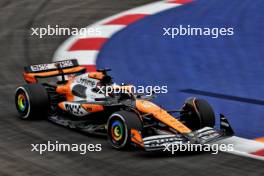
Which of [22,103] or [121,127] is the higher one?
[22,103]

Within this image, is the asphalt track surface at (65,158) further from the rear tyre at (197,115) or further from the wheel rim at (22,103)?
the rear tyre at (197,115)

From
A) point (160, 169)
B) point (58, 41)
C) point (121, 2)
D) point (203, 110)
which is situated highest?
point (121, 2)

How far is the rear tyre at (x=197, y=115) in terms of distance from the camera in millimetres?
10172

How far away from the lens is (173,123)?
9.80m

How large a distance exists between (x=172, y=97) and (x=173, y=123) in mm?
2674

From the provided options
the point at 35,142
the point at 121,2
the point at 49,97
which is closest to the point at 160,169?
the point at 35,142

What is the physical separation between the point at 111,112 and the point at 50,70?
2.22 m

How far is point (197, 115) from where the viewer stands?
10180 millimetres

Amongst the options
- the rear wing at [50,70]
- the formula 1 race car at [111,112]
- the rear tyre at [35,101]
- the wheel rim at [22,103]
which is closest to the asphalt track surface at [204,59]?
the formula 1 race car at [111,112]

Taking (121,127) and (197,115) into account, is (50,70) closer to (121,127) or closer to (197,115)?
(121,127)

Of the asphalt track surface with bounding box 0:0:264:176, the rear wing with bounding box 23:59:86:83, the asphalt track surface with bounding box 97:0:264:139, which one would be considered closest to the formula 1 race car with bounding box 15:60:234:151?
the rear wing with bounding box 23:59:86:83

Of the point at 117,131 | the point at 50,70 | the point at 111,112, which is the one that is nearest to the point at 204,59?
the point at 50,70

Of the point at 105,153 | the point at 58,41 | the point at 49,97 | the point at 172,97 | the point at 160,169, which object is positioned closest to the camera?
the point at 160,169

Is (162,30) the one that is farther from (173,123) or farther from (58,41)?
(173,123)
